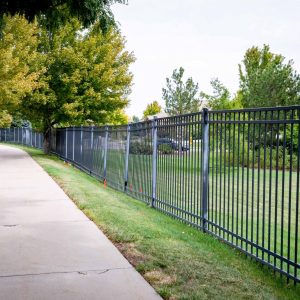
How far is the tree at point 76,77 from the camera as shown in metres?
23.4

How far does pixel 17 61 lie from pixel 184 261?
16002 mm

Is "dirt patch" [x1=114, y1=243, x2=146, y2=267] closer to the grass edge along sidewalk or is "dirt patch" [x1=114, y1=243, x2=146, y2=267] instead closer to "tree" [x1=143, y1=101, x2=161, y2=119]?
the grass edge along sidewalk

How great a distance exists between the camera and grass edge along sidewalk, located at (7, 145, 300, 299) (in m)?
4.25

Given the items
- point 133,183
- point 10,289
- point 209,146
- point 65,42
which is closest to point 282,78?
point 65,42

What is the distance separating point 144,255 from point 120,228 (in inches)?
54.8

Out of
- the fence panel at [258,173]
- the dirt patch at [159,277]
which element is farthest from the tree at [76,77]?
the dirt patch at [159,277]

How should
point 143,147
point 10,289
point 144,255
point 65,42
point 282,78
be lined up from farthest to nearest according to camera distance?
point 65,42
point 282,78
point 143,147
point 144,255
point 10,289

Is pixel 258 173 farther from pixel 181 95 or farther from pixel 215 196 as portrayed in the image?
pixel 181 95

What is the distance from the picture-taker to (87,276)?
4.59 meters

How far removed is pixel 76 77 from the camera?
918 inches

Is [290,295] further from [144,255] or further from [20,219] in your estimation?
[20,219]

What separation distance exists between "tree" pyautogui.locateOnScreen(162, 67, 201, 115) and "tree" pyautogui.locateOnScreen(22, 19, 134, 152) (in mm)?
8183

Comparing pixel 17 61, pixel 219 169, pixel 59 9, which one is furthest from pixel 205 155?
pixel 17 61

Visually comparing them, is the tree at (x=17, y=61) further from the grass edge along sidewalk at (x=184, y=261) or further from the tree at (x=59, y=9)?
the grass edge along sidewalk at (x=184, y=261)
